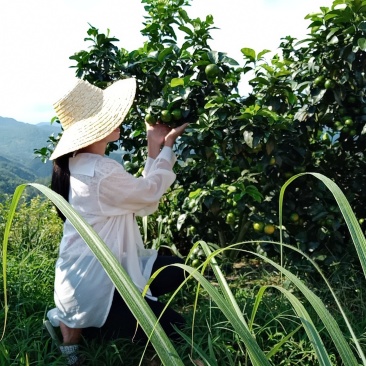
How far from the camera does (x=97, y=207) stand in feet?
6.71

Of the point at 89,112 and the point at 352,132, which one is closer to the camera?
the point at 89,112

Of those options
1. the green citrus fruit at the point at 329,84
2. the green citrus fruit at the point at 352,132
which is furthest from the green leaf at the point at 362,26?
the green citrus fruit at the point at 352,132

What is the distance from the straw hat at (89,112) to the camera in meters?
2.03

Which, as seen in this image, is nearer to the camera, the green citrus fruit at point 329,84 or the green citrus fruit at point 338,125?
the green citrus fruit at point 329,84

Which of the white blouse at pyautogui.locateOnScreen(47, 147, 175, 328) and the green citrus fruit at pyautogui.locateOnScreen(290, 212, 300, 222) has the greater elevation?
the green citrus fruit at pyautogui.locateOnScreen(290, 212, 300, 222)

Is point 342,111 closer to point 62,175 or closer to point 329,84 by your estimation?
point 329,84

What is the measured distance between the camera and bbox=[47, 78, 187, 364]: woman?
6.65 feet

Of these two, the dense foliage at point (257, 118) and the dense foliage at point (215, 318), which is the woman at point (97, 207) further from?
the dense foliage at point (257, 118)

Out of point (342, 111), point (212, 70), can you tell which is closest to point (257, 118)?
point (212, 70)

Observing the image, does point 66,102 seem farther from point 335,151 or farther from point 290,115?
point 335,151

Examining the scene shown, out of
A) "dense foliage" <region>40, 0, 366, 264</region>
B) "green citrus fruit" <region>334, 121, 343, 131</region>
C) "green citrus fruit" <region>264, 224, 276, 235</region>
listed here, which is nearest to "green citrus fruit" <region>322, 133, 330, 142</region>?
"dense foliage" <region>40, 0, 366, 264</region>

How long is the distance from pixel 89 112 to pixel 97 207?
1.29 feet

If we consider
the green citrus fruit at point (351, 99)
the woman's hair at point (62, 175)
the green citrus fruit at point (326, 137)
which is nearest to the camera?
the woman's hair at point (62, 175)

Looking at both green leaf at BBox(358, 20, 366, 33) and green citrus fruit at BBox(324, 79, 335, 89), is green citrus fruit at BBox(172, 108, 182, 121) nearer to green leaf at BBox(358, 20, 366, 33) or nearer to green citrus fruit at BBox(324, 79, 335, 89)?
green citrus fruit at BBox(324, 79, 335, 89)
